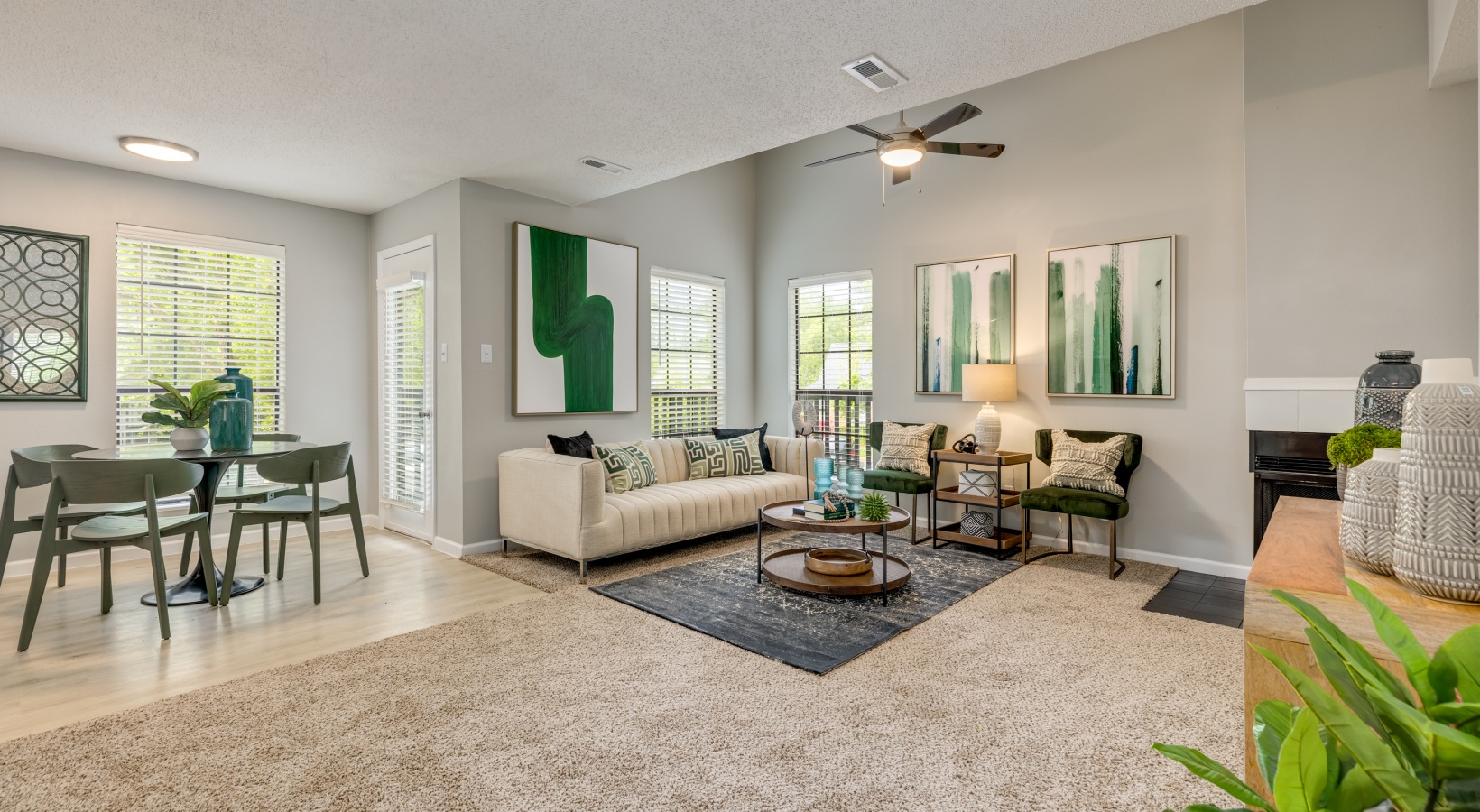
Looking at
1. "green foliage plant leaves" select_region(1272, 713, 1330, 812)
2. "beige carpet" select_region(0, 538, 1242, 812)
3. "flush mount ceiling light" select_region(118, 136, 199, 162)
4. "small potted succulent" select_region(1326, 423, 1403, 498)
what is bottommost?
"beige carpet" select_region(0, 538, 1242, 812)

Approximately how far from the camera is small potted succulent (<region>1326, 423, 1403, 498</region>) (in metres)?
1.23

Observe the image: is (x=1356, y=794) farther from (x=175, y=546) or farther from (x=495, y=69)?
(x=175, y=546)

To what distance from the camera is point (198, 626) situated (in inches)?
130

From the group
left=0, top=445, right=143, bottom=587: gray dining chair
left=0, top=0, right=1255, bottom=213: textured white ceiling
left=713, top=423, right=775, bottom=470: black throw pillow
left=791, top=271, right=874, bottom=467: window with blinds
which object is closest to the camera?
left=0, top=0, right=1255, bottom=213: textured white ceiling

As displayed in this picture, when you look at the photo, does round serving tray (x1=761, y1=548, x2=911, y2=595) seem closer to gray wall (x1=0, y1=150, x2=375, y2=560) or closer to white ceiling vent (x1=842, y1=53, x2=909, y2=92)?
white ceiling vent (x1=842, y1=53, x2=909, y2=92)

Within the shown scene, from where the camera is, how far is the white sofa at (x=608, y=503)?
4.14 metres

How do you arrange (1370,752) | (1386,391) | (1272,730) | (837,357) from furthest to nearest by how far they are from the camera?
(837,357) < (1386,391) < (1272,730) < (1370,752)

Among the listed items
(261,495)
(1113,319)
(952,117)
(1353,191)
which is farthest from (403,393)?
(1353,191)

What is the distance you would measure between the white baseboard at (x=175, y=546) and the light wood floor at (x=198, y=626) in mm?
61

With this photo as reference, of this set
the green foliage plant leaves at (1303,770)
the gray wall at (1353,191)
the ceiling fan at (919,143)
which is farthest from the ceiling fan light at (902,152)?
the green foliage plant leaves at (1303,770)

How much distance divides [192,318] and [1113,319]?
20.4 ft

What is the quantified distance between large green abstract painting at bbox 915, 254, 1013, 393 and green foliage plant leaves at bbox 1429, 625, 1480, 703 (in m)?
4.86

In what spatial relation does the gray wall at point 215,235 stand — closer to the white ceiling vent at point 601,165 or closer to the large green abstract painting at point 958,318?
the white ceiling vent at point 601,165

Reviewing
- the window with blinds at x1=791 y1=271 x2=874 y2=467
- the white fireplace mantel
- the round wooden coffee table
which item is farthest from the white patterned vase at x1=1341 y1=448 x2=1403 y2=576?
the window with blinds at x1=791 y1=271 x2=874 y2=467
